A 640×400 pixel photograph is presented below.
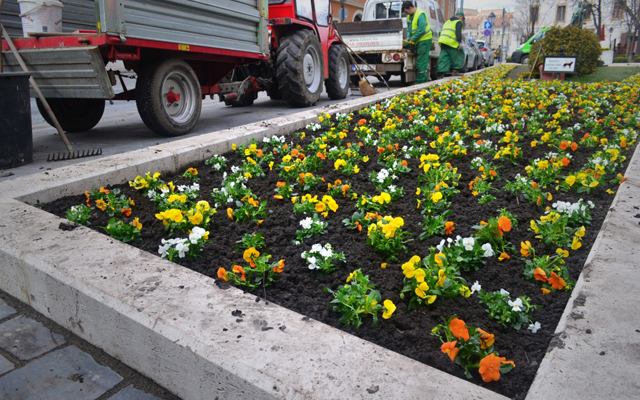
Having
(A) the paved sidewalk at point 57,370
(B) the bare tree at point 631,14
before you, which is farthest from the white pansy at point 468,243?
(B) the bare tree at point 631,14

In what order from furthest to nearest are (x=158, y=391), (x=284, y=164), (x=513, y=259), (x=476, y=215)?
(x=284, y=164) < (x=476, y=215) < (x=513, y=259) < (x=158, y=391)

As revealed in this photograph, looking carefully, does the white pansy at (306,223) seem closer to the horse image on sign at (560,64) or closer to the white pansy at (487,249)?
the white pansy at (487,249)

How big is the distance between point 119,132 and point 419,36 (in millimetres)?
9031

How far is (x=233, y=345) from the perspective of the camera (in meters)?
1.51

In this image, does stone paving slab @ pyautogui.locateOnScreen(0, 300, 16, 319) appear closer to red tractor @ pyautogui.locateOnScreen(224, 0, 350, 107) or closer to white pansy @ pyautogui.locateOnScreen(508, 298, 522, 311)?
white pansy @ pyautogui.locateOnScreen(508, 298, 522, 311)

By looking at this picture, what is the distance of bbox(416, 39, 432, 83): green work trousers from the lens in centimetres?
1341

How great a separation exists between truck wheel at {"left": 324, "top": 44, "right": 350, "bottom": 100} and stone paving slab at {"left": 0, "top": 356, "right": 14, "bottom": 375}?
9.45 m

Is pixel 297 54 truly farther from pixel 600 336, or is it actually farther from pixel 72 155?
pixel 600 336

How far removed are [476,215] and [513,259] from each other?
1.80ft


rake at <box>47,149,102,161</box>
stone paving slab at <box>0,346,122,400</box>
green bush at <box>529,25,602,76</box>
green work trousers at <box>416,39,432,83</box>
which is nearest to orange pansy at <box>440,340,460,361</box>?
stone paving slab at <box>0,346,122,400</box>

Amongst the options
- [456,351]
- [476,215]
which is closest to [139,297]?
[456,351]

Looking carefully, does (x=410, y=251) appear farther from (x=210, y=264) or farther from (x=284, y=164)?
(x=284, y=164)

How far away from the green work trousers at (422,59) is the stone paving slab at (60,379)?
1297 centimetres

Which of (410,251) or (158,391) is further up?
(410,251)
